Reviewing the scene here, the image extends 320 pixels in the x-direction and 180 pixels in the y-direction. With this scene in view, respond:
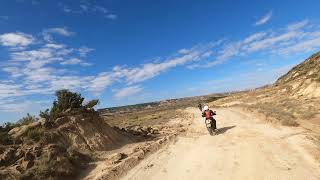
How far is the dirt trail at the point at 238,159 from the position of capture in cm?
1095

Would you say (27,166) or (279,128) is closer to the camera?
(27,166)

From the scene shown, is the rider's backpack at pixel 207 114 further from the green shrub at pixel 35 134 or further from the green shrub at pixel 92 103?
the green shrub at pixel 35 134

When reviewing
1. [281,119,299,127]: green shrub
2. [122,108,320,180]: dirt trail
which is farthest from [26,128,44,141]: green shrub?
[281,119,299,127]: green shrub

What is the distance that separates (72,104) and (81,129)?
2.72m

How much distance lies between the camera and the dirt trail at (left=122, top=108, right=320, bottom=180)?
1095cm

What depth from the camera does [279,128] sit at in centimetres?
1967

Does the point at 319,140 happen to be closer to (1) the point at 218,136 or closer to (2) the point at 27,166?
(1) the point at 218,136

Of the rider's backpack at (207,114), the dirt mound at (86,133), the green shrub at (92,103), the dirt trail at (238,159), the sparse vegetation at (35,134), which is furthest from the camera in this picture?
the green shrub at (92,103)

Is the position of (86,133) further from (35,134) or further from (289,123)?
(289,123)

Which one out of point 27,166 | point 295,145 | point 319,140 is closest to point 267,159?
point 295,145

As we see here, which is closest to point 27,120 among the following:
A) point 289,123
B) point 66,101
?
point 66,101

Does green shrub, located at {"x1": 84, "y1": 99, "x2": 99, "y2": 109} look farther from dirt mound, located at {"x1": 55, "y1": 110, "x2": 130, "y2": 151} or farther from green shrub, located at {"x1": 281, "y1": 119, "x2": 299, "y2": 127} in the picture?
green shrub, located at {"x1": 281, "y1": 119, "x2": 299, "y2": 127}

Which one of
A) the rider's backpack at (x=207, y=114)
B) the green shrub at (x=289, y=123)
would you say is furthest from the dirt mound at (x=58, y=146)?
the green shrub at (x=289, y=123)

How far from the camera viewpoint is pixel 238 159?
42.2ft
